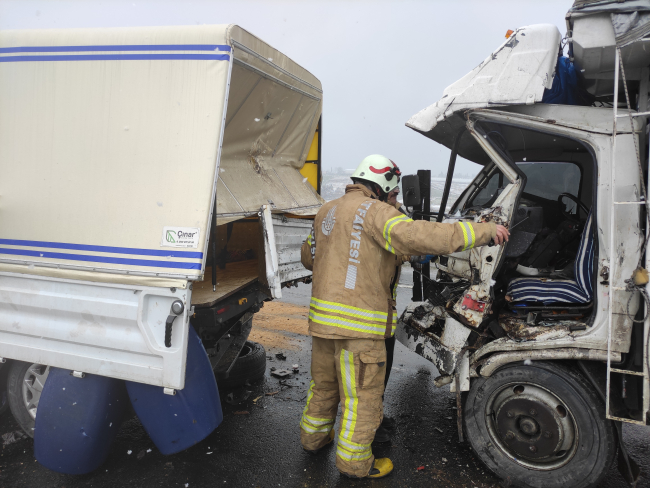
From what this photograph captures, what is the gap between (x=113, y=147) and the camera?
2609 mm

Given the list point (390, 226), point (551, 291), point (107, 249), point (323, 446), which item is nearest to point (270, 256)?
point (390, 226)

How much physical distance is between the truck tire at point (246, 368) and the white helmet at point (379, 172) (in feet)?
6.84

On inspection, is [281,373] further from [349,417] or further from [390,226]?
[390,226]

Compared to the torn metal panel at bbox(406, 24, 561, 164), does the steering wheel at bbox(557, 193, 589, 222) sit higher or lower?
lower

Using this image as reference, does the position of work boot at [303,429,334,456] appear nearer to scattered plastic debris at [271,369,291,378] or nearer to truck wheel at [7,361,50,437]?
scattered plastic debris at [271,369,291,378]

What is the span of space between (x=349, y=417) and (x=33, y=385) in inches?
90.1

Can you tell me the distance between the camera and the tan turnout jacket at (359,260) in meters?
2.62

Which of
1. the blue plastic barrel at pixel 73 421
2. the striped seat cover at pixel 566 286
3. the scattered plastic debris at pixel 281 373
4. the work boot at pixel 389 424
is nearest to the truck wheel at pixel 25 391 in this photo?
the blue plastic barrel at pixel 73 421

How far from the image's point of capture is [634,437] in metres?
3.31

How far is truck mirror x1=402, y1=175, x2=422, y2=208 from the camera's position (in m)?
3.05

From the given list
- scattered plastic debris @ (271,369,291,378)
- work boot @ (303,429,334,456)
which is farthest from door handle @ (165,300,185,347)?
scattered plastic debris @ (271,369,291,378)

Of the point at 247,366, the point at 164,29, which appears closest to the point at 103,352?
the point at 247,366

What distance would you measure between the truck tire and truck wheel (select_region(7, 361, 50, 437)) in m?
1.36

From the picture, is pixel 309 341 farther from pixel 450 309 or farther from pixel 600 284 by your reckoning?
pixel 600 284
